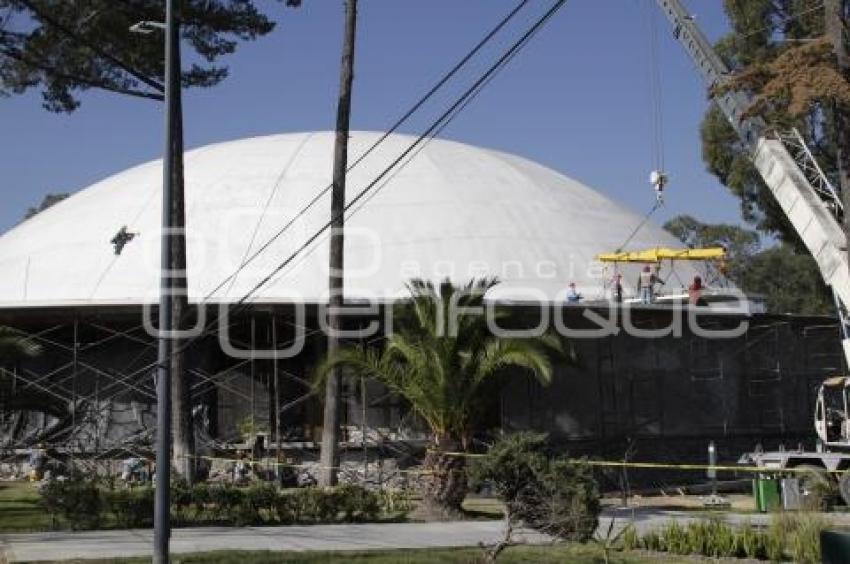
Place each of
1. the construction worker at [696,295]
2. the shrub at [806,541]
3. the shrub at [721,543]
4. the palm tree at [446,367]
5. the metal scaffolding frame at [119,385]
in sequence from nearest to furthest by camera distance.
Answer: the shrub at [806,541], the shrub at [721,543], the palm tree at [446,367], the metal scaffolding frame at [119,385], the construction worker at [696,295]

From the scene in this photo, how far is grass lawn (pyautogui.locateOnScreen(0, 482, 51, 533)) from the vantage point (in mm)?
17000

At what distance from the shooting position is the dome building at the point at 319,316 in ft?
91.2

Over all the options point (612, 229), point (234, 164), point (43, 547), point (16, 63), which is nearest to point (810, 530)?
point (43, 547)

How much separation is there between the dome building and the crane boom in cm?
606

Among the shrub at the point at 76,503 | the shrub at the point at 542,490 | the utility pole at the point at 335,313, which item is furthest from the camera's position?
the utility pole at the point at 335,313

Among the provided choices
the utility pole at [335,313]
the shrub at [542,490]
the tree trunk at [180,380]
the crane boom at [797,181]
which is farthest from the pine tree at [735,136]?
the shrub at [542,490]

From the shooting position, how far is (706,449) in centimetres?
2900

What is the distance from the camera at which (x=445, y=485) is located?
19250 mm

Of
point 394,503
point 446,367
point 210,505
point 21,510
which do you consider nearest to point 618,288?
point 394,503

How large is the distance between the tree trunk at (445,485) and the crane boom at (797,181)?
7.37 meters

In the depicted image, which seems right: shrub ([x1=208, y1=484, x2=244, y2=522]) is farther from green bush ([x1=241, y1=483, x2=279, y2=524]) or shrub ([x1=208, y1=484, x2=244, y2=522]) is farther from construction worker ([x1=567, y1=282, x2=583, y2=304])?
construction worker ([x1=567, y1=282, x2=583, y2=304])

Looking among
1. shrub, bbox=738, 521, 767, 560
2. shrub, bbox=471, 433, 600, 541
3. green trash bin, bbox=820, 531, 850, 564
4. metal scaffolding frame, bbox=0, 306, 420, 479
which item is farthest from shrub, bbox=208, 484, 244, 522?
green trash bin, bbox=820, 531, 850, 564

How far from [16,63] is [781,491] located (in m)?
17.5

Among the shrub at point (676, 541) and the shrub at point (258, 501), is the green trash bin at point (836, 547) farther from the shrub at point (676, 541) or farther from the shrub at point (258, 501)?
the shrub at point (258, 501)
